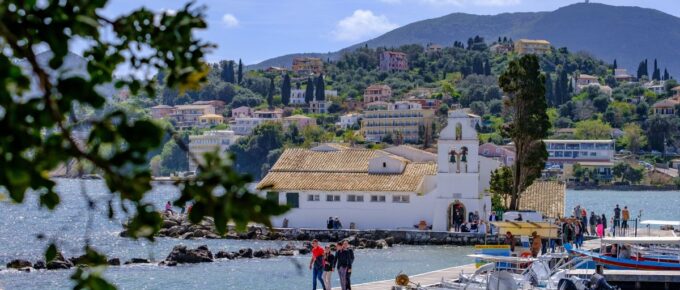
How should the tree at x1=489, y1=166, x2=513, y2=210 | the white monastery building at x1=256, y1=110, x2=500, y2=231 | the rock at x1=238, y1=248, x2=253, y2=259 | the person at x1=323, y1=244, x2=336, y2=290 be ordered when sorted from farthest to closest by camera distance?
the tree at x1=489, y1=166, x2=513, y2=210 → the white monastery building at x1=256, y1=110, x2=500, y2=231 → the rock at x1=238, y1=248, x2=253, y2=259 → the person at x1=323, y1=244, x2=336, y2=290

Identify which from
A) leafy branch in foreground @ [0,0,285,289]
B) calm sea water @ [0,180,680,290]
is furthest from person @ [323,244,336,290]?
leafy branch in foreground @ [0,0,285,289]

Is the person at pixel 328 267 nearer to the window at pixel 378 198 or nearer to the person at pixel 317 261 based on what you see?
the person at pixel 317 261

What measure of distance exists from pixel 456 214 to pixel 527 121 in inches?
175

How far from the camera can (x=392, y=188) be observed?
4441cm

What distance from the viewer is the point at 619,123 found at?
18075 centimetres

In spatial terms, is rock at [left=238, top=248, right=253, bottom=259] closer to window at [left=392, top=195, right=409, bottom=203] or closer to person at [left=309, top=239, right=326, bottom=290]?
window at [left=392, top=195, right=409, bottom=203]

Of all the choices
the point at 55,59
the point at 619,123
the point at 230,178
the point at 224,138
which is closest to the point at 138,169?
the point at 230,178

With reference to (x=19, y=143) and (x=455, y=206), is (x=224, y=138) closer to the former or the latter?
(x=455, y=206)

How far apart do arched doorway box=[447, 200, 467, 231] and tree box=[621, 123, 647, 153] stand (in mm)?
122454

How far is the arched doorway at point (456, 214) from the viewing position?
44438 mm

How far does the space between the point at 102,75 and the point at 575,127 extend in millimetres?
178239

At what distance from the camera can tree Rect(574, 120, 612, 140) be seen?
171 metres

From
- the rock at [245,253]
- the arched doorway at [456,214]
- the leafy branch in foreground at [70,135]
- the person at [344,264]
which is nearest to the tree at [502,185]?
the arched doorway at [456,214]

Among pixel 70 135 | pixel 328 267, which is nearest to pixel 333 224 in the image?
pixel 328 267
